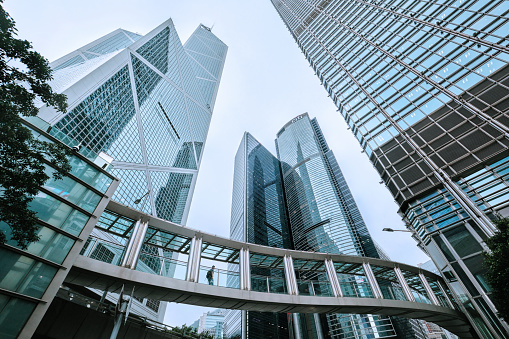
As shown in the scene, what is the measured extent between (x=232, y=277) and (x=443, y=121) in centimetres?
2407

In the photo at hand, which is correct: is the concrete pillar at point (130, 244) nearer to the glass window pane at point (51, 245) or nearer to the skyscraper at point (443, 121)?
the glass window pane at point (51, 245)

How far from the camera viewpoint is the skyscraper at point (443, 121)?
1880 cm

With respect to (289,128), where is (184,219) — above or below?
below

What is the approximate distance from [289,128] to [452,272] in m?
131

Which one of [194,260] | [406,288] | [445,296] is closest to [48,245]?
[194,260]

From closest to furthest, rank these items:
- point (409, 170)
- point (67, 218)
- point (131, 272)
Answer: point (67, 218) → point (131, 272) → point (409, 170)

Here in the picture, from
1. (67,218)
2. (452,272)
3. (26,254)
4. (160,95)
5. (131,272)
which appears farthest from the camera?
(160,95)

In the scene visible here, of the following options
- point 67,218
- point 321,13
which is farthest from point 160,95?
point 67,218

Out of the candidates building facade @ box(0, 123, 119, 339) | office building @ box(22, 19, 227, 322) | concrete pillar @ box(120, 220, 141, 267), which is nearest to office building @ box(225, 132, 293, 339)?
office building @ box(22, 19, 227, 322)

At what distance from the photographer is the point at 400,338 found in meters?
60.3

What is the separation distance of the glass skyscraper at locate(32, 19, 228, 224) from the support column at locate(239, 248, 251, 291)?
11.1 m

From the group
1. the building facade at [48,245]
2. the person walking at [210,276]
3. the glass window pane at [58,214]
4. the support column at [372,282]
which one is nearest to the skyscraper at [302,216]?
the support column at [372,282]

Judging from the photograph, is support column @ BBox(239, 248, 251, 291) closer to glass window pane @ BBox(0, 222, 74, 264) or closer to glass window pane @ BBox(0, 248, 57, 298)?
glass window pane @ BBox(0, 222, 74, 264)

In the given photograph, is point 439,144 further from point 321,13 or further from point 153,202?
point 153,202
